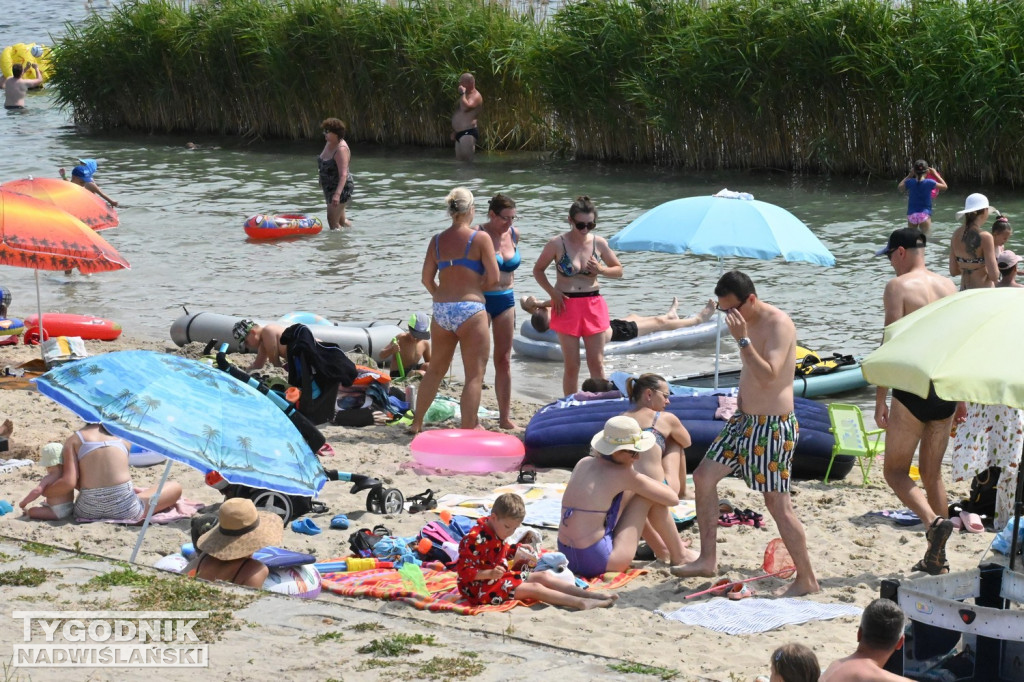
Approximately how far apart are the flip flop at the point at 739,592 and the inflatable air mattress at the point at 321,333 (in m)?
5.49

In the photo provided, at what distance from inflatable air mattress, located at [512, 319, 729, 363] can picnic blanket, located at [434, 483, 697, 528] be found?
12.4 feet

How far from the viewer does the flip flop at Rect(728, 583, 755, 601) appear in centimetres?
620

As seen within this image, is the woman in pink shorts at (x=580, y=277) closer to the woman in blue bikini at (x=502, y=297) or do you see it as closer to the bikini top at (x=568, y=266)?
the bikini top at (x=568, y=266)

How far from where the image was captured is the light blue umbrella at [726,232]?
27.8 feet

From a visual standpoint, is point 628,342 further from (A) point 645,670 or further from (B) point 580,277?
(A) point 645,670

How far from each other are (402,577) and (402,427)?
3.30m

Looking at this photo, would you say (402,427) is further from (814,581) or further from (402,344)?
(814,581)

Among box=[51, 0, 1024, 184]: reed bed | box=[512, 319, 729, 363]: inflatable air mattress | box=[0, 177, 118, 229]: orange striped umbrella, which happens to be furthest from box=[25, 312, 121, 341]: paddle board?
box=[51, 0, 1024, 184]: reed bed

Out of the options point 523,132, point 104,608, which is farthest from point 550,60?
point 104,608

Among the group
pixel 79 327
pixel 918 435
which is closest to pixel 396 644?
pixel 918 435

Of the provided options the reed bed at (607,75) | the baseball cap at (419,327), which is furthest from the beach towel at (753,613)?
the reed bed at (607,75)

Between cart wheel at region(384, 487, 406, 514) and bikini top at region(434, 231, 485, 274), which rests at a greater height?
bikini top at region(434, 231, 485, 274)

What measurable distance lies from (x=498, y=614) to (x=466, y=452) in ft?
8.29

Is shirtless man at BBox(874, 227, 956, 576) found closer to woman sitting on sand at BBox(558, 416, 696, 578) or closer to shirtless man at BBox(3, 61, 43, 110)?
woman sitting on sand at BBox(558, 416, 696, 578)
